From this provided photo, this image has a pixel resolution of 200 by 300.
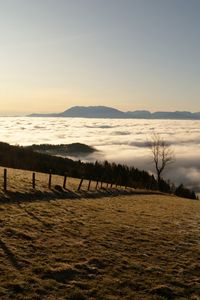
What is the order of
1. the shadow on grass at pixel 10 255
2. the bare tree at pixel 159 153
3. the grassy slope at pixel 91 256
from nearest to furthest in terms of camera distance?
the grassy slope at pixel 91 256
the shadow on grass at pixel 10 255
the bare tree at pixel 159 153

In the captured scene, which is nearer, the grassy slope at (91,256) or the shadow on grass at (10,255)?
the grassy slope at (91,256)

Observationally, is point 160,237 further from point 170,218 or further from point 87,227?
point 170,218

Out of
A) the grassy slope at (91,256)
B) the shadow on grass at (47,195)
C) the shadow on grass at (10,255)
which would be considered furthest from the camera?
the shadow on grass at (47,195)

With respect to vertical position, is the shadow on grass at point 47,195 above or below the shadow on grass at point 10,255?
below

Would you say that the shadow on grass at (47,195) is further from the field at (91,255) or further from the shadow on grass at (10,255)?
the shadow on grass at (10,255)

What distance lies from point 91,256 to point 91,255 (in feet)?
0.41

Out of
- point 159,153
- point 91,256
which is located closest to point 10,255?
point 91,256

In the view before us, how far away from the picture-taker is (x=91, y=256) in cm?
1686

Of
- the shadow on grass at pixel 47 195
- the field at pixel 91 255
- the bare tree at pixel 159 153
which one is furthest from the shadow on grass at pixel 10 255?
the bare tree at pixel 159 153

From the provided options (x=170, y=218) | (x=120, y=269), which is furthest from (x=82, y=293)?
(x=170, y=218)

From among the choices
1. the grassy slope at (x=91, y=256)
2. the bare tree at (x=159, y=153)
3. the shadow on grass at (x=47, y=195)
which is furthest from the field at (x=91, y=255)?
the bare tree at (x=159, y=153)

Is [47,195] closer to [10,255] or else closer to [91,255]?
[91,255]

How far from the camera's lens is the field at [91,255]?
13180 mm

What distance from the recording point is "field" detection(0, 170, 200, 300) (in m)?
13.2
